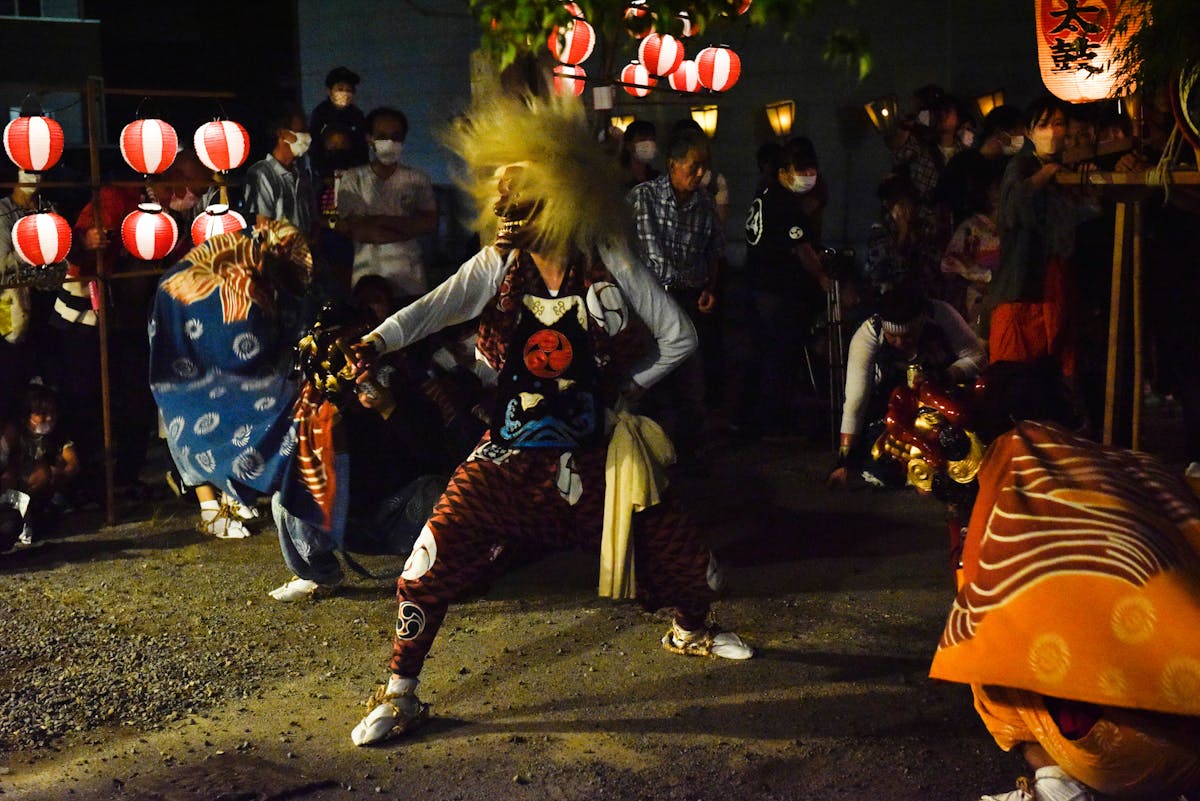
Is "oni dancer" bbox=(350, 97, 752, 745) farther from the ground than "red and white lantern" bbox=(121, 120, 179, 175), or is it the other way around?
"red and white lantern" bbox=(121, 120, 179, 175)

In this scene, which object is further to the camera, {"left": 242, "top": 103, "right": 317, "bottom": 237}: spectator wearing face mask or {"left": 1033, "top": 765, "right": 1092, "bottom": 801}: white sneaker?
{"left": 242, "top": 103, "right": 317, "bottom": 237}: spectator wearing face mask

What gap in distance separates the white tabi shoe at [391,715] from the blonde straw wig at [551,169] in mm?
1701

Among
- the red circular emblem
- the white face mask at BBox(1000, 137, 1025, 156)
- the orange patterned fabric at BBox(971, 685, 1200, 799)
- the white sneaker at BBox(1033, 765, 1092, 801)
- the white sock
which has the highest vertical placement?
the white face mask at BBox(1000, 137, 1025, 156)

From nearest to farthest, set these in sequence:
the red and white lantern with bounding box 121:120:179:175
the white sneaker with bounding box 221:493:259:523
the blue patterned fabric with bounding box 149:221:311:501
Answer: the blue patterned fabric with bounding box 149:221:311:501 → the white sneaker with bounding box 221:493:259:523 → the red and white lantern with bounding box 121:120:179:175

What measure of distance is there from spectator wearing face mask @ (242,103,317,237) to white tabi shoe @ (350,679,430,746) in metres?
4.50

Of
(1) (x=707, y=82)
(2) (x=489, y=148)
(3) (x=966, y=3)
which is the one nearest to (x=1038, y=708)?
(2) (x=489, y=148)

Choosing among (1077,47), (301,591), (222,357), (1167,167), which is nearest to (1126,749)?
(1167,167)

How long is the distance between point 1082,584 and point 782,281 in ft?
22.3

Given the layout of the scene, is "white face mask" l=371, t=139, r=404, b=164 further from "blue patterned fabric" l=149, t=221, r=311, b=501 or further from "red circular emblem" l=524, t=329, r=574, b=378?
"red circular emblem" l=524, t=329, r=574, b=378

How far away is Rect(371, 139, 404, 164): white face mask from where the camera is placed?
8.76 metres

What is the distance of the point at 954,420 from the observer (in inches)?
151

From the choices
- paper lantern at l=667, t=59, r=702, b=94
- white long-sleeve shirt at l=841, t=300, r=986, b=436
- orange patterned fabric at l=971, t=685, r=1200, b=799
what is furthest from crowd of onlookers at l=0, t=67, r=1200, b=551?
orange patterned fabric at l=971, t=685, r=1200, b=799

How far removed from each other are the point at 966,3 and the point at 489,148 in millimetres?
9321

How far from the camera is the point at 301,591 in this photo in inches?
261
